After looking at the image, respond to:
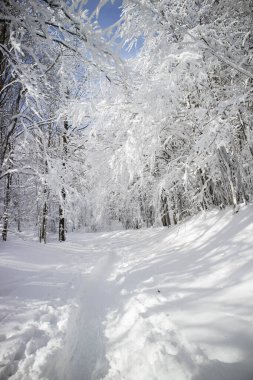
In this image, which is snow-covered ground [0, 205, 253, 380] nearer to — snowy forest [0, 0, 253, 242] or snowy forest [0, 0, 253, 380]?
snowy forest [0, 0, 253, 380]

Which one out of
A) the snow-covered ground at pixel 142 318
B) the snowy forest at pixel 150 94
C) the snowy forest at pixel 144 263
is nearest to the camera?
the snow-covered ground at pixel 142 318

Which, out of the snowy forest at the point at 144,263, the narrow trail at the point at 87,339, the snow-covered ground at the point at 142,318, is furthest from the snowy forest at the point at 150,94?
the narrow trail at the point at 87,339

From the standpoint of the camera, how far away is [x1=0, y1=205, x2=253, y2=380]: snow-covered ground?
204cm

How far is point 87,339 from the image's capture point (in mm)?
2637

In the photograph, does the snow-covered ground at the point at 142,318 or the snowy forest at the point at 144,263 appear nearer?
the snow-covered ground at the point at 142,318

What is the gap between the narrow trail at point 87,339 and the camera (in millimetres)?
2104

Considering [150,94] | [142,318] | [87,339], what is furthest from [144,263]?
[150,94]

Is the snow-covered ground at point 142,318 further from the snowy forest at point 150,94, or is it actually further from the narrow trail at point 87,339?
the snowy forest at point 150,94

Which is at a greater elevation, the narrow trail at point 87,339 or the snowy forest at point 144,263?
the snowy forest at point 144,263

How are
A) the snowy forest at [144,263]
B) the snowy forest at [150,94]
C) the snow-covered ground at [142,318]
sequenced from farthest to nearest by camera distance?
1. the snowy forest at [150,94]
2. the snowy forest at [144,263]
3. the snow-covered ground at [142,318]

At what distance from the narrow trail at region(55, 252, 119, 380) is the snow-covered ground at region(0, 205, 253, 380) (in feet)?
0.04

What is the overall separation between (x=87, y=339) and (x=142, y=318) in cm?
77

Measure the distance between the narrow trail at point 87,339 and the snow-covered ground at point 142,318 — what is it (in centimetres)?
1

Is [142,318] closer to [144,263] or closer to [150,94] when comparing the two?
[144,263]
